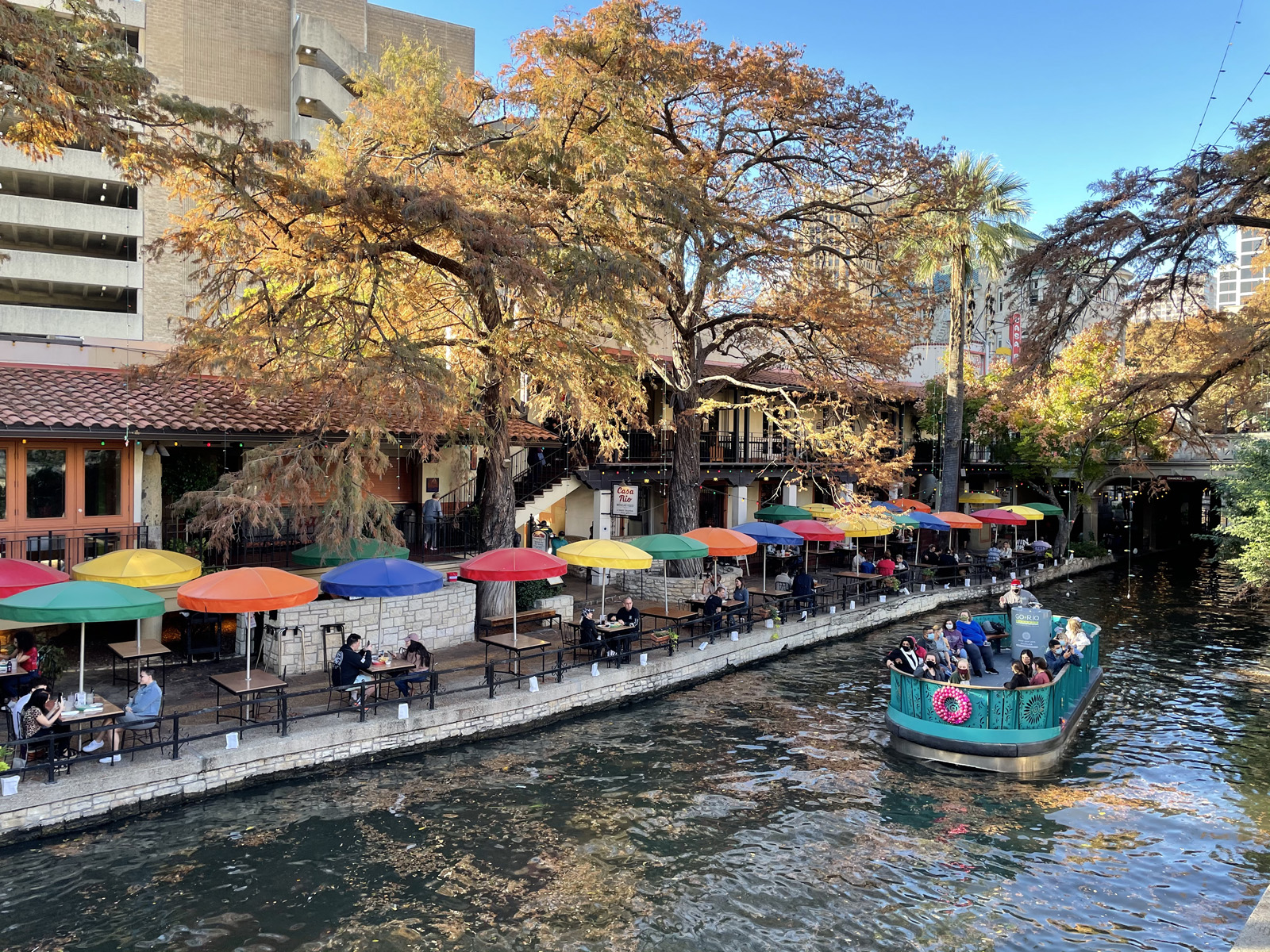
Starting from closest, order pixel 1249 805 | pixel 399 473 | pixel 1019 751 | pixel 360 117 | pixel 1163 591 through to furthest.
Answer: pixel 1249 805, pixel 1019 751, pixel 360 117, pixel 399 473, pixel 1163 591

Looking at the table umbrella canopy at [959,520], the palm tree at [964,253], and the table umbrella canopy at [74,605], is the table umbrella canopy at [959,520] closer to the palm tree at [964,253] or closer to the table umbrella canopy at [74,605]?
the palm tree at [964,253]

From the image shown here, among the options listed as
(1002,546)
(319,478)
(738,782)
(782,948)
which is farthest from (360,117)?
(1002,546)

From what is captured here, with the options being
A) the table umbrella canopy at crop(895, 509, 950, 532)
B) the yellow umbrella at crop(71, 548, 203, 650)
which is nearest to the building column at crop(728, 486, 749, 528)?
the table umbrella canopy at crop(895, 509, 950, 532)

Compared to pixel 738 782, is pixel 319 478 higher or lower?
higher

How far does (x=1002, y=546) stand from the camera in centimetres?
3853

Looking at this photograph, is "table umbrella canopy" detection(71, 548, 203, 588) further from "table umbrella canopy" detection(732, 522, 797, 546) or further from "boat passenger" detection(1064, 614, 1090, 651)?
"boat passenger" detection(1064, 614, 1090, 651)

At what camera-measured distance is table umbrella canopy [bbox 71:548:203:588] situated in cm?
1364

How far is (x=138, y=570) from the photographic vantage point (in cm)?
1378

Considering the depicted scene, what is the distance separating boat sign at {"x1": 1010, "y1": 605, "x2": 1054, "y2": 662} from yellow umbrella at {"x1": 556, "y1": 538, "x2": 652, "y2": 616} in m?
8.27

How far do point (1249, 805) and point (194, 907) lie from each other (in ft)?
49.6

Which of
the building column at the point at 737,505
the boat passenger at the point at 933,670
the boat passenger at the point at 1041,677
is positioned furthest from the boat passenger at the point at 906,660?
the building column at the point at 737,505

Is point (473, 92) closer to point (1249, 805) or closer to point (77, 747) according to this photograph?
point (77, 747)

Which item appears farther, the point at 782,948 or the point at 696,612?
the point at 696,612

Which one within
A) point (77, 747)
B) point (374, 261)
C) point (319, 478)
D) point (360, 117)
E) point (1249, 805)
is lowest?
point (1249, 805)
